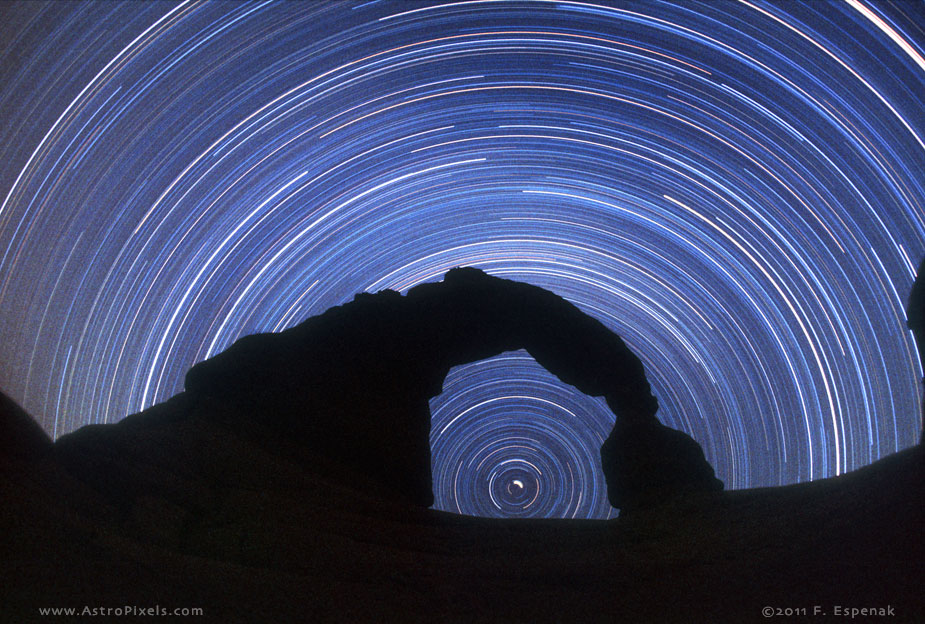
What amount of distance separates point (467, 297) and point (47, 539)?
10482 mm

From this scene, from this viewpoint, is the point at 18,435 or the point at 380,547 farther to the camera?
the point at 380,547

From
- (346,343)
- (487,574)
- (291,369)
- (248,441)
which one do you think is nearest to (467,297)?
(346,343)

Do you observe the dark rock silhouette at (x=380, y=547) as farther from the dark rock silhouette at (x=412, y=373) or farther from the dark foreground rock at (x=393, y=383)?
the dark rock silhouette at (x=412, y=373)

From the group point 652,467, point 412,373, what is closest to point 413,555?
point 412,373

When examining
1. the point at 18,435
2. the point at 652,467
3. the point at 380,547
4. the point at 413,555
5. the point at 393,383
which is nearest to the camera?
the point at 18,435

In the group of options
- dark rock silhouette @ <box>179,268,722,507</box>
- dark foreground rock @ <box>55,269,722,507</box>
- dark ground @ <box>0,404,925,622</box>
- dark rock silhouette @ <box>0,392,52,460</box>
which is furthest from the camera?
dark rock silhouette @ <box>179,268,722,507</box>

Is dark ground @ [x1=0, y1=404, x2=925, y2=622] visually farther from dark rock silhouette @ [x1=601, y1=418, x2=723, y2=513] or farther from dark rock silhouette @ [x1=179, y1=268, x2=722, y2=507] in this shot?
dark rock silhouette @ [x1=601, y1=418, x2=723, y2=513]

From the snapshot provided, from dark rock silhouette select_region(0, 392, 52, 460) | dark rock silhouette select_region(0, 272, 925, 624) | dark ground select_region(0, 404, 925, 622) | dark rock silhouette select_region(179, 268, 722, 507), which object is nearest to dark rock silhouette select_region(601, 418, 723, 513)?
dark rock silhouette select_region(179, 268, 722, 507)

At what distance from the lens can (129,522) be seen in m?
4.53

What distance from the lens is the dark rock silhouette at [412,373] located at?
980cm

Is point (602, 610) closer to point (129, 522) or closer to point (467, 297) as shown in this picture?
point (129, 522)

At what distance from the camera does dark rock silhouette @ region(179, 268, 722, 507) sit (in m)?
9.80

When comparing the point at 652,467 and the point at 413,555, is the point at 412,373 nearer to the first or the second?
the point at 652,467

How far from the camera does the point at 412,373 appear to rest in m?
12.1
